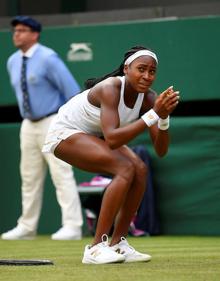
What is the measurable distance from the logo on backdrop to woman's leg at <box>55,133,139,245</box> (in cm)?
494

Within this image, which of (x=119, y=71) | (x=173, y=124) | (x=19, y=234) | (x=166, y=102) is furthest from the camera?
(x=173, y=124)

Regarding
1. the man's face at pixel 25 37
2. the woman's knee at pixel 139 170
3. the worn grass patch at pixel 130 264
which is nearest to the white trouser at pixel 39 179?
the worn grass patch at pixel 130 264

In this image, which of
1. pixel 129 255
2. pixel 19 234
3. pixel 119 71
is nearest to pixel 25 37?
pixel 19 234

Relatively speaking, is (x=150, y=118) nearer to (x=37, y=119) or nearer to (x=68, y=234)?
(x=68, y=234)

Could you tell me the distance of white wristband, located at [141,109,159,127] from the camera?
23.0ft

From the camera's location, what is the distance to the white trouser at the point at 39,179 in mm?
11117

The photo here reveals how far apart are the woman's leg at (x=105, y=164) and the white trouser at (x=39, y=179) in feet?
11.4

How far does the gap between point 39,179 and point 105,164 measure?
13.9 ft

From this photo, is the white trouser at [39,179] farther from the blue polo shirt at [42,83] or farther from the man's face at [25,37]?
the man's face at [25,37]

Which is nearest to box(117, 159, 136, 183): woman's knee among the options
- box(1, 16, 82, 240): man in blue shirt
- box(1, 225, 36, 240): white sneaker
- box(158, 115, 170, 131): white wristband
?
box(158, 115, 170, 131): white wristband

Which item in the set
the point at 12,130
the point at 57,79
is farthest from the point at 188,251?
the point at 12,130

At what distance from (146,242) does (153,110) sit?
11.4ft

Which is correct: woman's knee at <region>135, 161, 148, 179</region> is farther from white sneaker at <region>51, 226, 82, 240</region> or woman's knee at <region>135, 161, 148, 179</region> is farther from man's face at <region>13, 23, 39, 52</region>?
man's face at <region>13, 23, 39, 52</region>

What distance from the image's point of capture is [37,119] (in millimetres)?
11305
